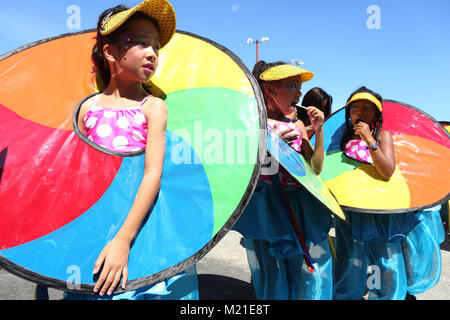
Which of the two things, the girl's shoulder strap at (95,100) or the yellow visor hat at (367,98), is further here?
the yellow visor hat at (367,98)

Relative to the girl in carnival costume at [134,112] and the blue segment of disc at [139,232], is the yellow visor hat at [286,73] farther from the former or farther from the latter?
the blue segment of disc at [139,232]

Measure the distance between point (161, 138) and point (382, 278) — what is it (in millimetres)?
2077

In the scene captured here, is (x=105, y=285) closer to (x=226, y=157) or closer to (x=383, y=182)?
(x=226, y=157)

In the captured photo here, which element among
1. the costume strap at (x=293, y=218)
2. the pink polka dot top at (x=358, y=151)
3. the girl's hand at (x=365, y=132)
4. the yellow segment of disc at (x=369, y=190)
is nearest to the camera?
the costume strap at (x=293, y=218)

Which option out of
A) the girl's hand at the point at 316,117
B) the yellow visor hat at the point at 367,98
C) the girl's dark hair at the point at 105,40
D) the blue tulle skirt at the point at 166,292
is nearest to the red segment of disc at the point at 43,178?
the blue tulle skirt at the point at 166,292

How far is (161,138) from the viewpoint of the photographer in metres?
1.24

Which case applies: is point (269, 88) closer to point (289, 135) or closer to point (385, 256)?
point (289, 135)

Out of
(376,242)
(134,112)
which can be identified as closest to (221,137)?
(134,112)

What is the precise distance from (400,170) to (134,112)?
1.87m

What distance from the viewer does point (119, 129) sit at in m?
1.32

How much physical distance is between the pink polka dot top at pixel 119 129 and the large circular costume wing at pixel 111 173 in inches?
2.3

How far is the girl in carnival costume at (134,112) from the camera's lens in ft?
3.66

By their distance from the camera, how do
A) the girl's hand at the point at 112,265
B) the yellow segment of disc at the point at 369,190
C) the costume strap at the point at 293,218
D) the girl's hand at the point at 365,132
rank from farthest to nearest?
the girl's hand at the point at 365,132 < the yellow segment of disc at the point at 369,190 < the costume strap at the point at 293,218 < the girl's hand at the point at 112,265
